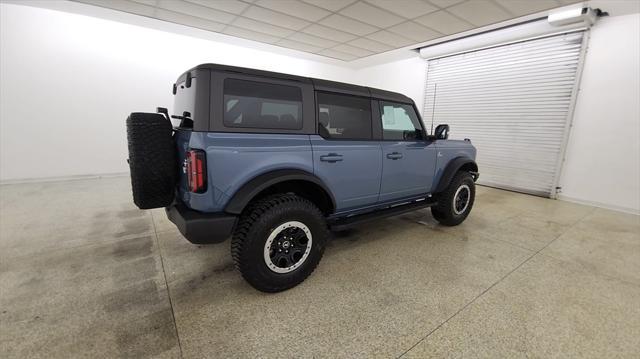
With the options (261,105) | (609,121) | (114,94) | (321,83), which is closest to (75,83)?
(114,94)

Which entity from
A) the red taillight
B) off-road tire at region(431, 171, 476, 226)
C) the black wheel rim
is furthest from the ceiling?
the black wheel rim

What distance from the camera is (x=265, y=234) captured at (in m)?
1.81

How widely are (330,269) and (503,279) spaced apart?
1446mm

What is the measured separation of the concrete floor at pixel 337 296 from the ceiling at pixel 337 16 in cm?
341

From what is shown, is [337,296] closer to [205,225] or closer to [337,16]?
[205,225]

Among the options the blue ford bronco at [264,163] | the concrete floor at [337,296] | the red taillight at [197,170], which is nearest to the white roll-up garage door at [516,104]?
the concrete floor at [337,296]

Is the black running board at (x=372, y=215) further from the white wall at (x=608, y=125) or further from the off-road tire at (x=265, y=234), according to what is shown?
the white wall at (x=608, y=125)

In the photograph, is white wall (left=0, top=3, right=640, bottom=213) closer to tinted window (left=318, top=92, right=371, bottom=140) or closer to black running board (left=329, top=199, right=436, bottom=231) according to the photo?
black running board (left=329, top=199, right=436, bottom=231)

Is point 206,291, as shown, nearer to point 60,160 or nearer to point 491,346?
point 491,346

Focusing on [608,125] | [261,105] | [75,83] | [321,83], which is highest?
[75,83]

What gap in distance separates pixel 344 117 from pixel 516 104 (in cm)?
492

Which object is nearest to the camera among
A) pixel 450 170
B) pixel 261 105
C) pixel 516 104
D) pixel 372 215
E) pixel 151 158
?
pixel 151 158

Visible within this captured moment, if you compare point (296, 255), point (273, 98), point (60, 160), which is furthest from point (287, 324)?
point (60, 160)

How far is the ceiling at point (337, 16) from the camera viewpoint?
3.99 meters
